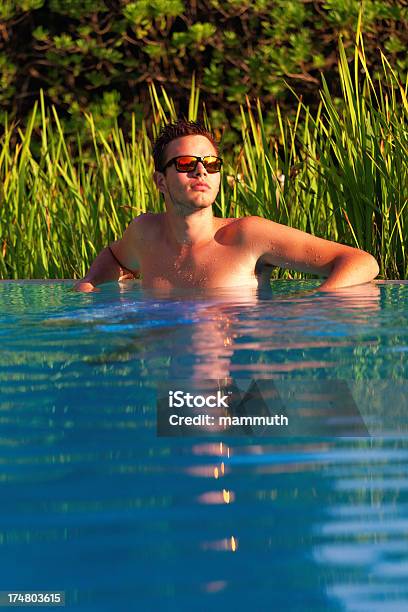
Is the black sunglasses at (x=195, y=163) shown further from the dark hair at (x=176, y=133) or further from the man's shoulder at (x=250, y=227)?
the man's shoulder at (x=250, y=227)

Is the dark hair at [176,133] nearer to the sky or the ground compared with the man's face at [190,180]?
nearer to the sky

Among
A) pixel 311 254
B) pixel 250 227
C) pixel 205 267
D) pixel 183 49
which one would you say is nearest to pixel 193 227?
pixel 205 267

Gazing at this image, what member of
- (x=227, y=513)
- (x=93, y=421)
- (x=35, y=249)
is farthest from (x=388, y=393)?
(x=35, y=249)

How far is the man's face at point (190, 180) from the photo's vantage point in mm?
5152

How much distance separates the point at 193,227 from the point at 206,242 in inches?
3.8

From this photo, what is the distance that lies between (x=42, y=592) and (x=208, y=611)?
269mm

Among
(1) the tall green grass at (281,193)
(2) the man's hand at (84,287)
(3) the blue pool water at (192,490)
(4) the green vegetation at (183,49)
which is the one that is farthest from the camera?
(4) the green vegetation at (183,49)

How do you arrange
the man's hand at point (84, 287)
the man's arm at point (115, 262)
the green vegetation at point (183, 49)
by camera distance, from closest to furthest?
the man's hand at point (84, 287), the man's arm at point (115, 262), the green vegetation at point (183, 49)

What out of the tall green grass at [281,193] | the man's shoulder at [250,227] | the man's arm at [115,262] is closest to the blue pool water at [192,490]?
the man's shoulder at [250,227]

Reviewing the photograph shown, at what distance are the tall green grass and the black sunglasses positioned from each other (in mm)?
929

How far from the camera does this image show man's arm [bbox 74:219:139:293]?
18.7ft

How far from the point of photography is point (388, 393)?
2.80 metres

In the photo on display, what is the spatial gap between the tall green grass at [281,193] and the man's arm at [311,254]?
0.87 m

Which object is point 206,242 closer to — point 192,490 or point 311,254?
point 311,254
